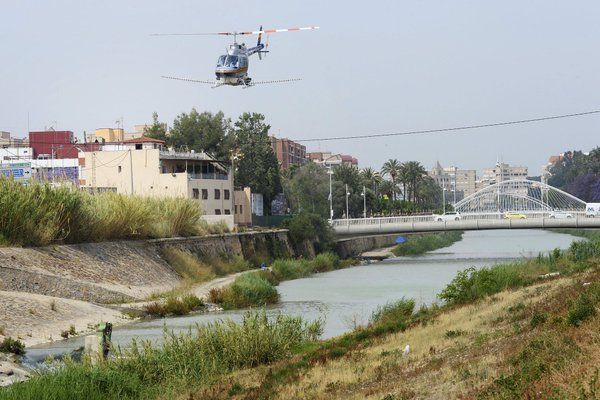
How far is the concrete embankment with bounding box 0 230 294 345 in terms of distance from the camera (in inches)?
1531

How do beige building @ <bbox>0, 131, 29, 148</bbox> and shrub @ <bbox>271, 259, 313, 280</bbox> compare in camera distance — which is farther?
beige building @ <bbox>0, 131, 29, 148</bbox>

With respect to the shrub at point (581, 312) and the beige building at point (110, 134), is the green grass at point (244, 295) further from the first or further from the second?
the beige building at point (110, 134)

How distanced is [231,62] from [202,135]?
158 ft

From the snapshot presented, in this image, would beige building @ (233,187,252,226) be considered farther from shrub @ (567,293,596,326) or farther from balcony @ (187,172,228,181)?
shrub @ (567,293,596,326)

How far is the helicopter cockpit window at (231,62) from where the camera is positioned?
74.9m

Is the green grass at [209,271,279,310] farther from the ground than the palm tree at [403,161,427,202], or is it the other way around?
the palm tree at [403,161,427,202]

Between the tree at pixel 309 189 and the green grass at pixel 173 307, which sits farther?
the tree at pixel 309 189

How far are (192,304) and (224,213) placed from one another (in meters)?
47.9

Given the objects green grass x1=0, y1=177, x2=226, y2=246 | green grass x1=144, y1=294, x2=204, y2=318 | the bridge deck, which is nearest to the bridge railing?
the bridge deck

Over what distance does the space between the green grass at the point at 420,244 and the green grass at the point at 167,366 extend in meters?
91.0

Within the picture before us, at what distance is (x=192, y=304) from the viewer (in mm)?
48031

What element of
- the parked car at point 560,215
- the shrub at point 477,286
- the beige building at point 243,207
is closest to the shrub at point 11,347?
the shrub at point 477,286

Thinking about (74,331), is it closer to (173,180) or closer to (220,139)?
(173,180)

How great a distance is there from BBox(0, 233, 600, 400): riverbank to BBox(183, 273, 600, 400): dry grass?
0.03 meters
